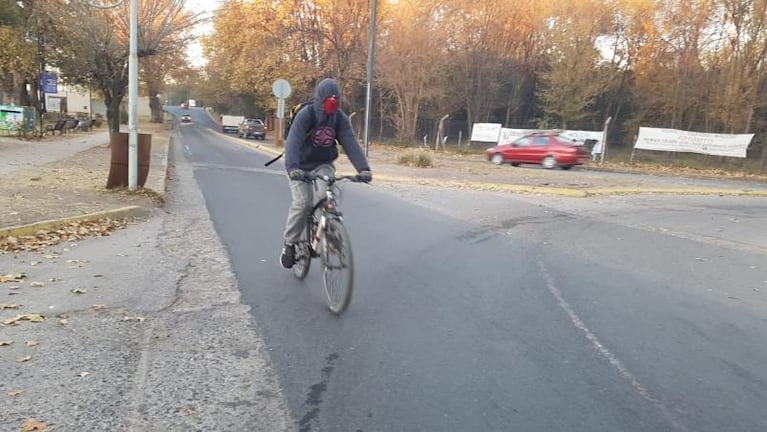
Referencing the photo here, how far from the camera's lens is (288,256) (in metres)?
5.73

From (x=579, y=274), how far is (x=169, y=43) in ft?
52.6

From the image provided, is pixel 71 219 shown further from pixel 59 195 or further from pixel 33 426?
pixel 33 426

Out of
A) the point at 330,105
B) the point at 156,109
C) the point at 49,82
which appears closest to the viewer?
the point at 330,105

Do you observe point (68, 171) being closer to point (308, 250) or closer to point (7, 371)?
point (308, 250)

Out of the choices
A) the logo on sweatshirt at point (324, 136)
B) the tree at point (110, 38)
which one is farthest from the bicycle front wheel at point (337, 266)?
the tree at point (110, 38)

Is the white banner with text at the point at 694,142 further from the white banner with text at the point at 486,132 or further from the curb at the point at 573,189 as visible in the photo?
the curb at the point at 573,189

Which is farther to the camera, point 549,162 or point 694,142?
point 694,142

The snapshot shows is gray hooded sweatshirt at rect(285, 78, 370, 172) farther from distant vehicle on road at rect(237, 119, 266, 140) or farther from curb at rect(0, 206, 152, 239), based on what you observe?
distant vehicle on road at rect(237, 119, 266, 140)

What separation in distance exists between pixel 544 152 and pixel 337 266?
19631 millimetres

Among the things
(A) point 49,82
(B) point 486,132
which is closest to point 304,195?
(A) point 49,82

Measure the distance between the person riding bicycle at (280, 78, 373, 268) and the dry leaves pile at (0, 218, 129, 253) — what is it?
10.7ft

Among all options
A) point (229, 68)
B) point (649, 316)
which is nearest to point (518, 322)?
point (649, 316)

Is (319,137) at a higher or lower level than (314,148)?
higher

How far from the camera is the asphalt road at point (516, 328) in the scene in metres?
3.32
